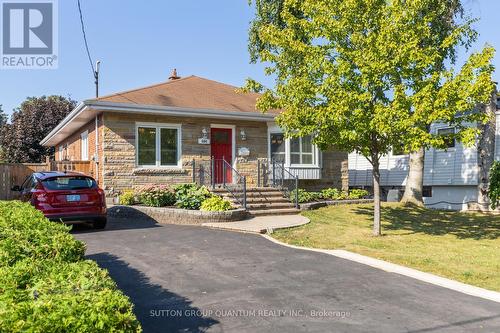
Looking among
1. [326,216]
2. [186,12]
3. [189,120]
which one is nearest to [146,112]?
[189,120]

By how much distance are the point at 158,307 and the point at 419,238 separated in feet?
26.4

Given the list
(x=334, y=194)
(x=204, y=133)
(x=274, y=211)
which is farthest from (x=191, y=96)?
(x=334, y=194)

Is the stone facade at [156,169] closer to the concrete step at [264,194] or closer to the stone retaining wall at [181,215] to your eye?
the concrete step at [264,194]

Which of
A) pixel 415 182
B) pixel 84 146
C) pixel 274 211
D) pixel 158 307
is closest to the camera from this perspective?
pixel 158 307

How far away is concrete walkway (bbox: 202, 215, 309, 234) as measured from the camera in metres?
11.0

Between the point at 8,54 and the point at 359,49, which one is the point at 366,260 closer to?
the point at 359,49

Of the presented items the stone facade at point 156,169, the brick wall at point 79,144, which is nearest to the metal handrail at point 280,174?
the stone facade at point 156,169

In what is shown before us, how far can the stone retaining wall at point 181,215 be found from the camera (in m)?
12.1

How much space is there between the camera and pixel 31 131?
32750 millimetres

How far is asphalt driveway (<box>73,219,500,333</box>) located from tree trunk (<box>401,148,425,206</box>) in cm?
1129

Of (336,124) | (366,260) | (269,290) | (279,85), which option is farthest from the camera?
(279,85)

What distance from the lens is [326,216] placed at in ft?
46.7

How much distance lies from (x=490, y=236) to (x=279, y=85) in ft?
23.4

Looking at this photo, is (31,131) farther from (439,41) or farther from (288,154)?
(439,41)
